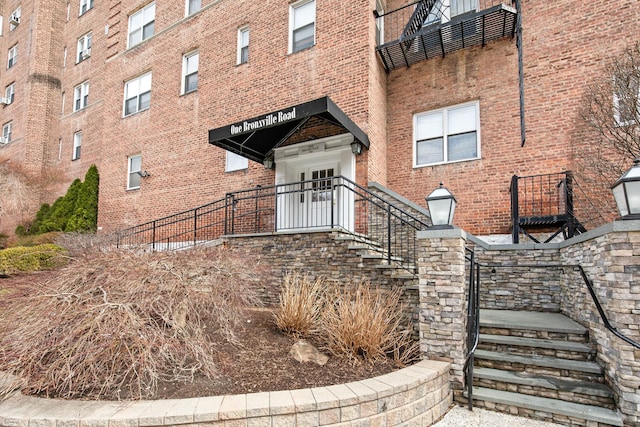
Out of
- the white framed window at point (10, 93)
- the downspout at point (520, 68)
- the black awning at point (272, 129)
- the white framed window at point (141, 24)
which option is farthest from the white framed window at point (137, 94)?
the white framed window at point (10, 93)

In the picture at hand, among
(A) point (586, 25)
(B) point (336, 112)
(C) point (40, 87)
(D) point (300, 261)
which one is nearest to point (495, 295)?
(D) point (300, 261)

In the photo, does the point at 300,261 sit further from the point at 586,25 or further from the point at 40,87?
the point at 40,87

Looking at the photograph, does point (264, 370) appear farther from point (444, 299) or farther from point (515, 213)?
point (515, 213)

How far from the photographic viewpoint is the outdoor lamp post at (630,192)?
3695mm

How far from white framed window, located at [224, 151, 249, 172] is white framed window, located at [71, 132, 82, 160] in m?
12.9

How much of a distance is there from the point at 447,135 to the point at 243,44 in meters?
6.93

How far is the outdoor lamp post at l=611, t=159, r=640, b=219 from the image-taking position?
3.70 meters

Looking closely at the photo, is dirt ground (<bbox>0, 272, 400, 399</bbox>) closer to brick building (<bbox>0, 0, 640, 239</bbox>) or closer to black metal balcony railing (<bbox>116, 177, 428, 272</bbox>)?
black metal balcony railing (<bbox>116, 177, 428, 272</bbox>)

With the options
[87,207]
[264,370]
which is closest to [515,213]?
[264,370]

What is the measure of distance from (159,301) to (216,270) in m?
0.97

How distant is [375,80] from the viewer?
9109 millimetres

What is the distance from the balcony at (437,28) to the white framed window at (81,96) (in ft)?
55.7

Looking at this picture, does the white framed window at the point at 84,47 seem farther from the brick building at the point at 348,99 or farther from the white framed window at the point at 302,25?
the white framed window at the point at 302,25

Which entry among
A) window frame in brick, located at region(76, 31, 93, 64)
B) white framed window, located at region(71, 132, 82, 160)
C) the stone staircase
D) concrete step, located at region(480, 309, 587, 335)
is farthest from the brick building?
window frame in brick, located at region(76, 31, 93, 64)
